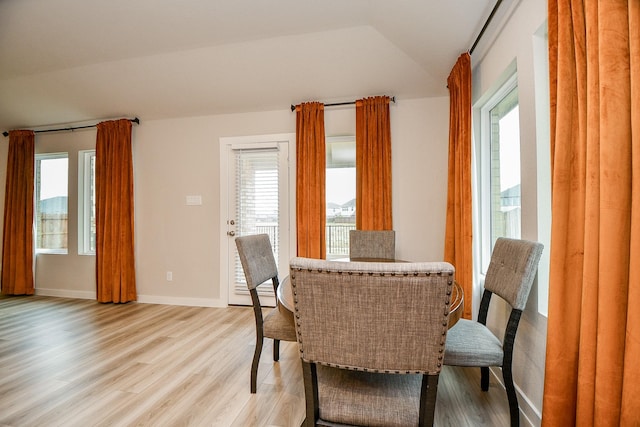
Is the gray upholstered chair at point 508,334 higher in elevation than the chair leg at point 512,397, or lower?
higher

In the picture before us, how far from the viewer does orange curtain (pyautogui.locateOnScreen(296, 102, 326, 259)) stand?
3.26 meters

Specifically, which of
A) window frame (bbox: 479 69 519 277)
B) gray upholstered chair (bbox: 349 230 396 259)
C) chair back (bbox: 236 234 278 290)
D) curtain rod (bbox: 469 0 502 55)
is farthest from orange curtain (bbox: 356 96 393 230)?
chair back (bbox: 236 234 278 290)

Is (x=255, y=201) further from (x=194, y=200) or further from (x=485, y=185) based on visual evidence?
(x=485, y=185)

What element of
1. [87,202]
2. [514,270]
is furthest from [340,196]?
[87,202]

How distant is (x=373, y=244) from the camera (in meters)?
2.71

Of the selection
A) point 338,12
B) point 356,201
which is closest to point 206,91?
point 338,12

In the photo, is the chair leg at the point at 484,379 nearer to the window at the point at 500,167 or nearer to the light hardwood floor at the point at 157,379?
the light hardwood floor at the point at 157,379

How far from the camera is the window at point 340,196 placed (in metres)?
3.46

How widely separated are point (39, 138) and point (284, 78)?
4.01 meters

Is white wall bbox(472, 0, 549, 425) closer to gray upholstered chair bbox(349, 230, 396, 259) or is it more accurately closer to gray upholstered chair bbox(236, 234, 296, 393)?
gray upholstered chair bbox(349, 230, 396, 259)

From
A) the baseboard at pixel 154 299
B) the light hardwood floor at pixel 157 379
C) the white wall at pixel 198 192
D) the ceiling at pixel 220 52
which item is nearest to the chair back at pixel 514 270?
the light hardwood floor at pixel 157 379

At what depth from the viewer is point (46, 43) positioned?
9.52ft

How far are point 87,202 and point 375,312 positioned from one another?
4.99 metres

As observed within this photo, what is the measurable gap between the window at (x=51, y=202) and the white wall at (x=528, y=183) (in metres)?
5.62
